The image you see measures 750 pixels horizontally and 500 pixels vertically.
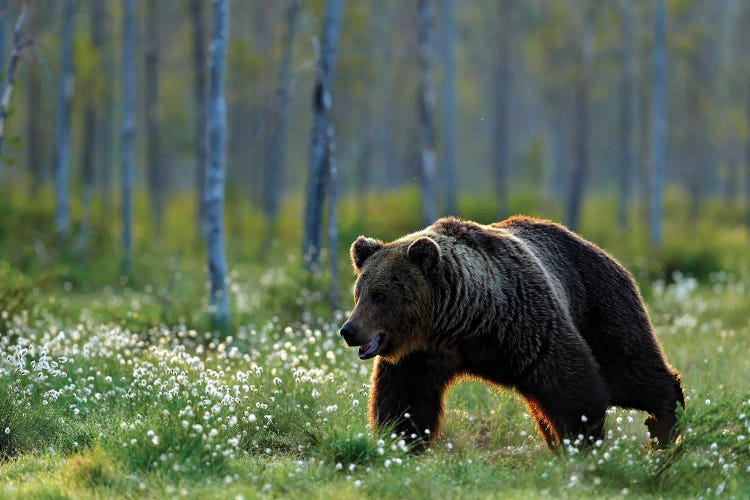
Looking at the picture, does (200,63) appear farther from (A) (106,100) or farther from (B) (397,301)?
(B) (397,301)

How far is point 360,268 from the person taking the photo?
238 inches

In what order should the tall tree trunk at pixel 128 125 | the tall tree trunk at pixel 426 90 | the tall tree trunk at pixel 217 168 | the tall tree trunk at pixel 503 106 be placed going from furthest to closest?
the tall tree trunk at pixel 503 106 < the tall tree trunk at pixel 128 125 < the tall tree trunk at pixel 426 90 < the tall tree trunk at pixel 217 168

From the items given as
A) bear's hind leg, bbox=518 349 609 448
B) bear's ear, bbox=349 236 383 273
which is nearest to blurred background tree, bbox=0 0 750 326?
bear's ear, bbox=349 236 383 273

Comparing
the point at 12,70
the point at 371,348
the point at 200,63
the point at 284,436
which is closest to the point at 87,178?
the point at 200,63

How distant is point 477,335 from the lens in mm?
5738

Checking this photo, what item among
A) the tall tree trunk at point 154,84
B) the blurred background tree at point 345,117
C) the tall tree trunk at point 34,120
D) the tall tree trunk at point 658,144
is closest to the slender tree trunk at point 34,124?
the tall tree trunk at point 34,120

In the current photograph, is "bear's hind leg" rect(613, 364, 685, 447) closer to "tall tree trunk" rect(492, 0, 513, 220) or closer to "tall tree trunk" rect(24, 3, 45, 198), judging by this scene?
"tall tree trunk" rect(492, 0, 513, 220)

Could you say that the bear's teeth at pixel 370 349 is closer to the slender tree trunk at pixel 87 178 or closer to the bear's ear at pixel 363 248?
the bear's ear at pixel 363 248

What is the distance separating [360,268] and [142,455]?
1.89 meters

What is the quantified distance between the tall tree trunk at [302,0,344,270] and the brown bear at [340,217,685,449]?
219 inches

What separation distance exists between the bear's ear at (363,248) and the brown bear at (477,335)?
1cm

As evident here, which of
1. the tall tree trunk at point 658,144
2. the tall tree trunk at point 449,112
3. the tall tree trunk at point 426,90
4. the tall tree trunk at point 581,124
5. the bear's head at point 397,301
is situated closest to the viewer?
the bear's head at point 397,301

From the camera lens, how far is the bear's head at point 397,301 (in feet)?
18.3

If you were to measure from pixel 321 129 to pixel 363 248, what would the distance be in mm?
6728
